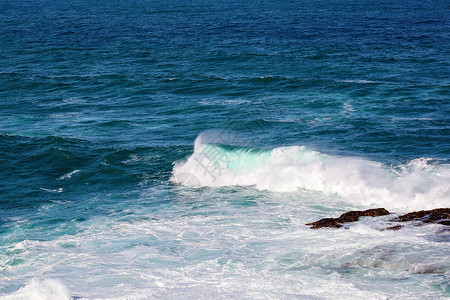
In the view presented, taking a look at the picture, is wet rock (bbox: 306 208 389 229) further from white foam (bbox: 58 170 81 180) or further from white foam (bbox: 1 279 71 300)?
white foam (bbox: 58 170 81 180)

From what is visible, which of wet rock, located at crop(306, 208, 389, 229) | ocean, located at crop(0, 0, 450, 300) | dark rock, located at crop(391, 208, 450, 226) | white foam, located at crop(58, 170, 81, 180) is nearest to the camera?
ocean, located at crop(0, 0, 450, 300)

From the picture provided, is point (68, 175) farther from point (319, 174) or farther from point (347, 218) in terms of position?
point (347, 218)

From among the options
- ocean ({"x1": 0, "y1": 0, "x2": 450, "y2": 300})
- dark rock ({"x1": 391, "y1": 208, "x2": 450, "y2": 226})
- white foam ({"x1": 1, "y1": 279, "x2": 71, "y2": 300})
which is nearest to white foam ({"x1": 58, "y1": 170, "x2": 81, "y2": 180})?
ocean ({"x1": 0, "y1": 0, "x2": 450, "y2": 300})

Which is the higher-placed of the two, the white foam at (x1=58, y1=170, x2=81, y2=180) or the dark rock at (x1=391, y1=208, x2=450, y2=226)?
the white foam at (x1=58, y1=170, x2=81, y2=180)

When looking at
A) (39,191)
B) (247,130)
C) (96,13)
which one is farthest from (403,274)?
(96,13)

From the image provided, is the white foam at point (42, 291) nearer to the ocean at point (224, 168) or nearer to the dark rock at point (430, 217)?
the ocean at point (224, 168)

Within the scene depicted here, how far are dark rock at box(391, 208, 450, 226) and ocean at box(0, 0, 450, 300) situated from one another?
0.52 m

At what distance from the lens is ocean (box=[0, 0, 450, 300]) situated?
551 inches

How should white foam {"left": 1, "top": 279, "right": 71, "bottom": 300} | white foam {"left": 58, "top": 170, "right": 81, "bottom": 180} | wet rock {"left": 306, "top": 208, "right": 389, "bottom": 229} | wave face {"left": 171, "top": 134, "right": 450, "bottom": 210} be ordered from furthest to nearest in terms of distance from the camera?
1. white foam {"left": 58, "top": 170, "right": 81, "bottom": 180}
2. wave face {"left": 171, "top": 134, "right": 450, "bottom": 210}
3. wet rock {"left": 306, "top": 208, "right": 389, "bottom": 229}
4. white foam {"left": 1, "top": 279, "right": 71, "bottom": 300}

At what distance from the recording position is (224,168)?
23.8 metres

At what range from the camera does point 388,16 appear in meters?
72.8

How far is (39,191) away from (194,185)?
6.12 m

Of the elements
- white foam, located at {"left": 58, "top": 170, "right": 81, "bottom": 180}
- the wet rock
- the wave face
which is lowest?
the wave face

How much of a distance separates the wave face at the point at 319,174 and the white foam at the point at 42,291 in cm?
955
